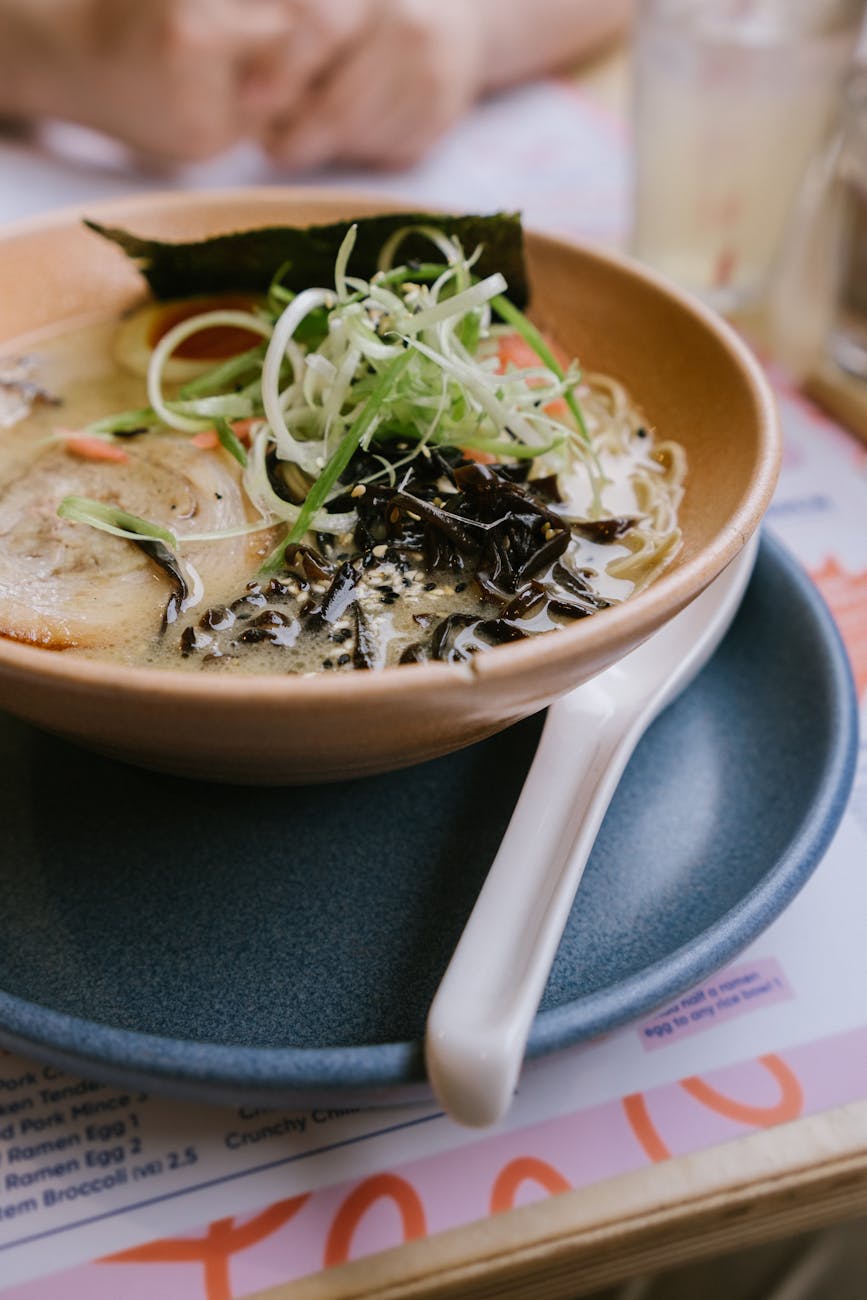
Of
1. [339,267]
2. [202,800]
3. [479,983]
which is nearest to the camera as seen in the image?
[479,983]

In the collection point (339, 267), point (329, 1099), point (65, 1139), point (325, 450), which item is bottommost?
point (65, 1139)

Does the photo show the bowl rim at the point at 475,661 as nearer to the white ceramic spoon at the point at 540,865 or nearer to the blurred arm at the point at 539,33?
the white ceramic spoon at the point at 540,865

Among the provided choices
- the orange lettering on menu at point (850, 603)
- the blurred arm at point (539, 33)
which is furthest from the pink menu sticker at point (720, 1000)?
the blurred arm at point (539, 33)

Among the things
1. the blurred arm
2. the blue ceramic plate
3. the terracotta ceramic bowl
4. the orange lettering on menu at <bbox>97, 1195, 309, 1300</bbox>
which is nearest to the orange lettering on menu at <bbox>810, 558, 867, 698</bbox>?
the blue ceramic plate

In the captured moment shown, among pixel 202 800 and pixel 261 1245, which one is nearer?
pixel 261 1245

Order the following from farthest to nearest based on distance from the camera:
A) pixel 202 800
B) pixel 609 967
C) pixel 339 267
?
pixel 339 267 → pixel 202 800 → pixel 609 967

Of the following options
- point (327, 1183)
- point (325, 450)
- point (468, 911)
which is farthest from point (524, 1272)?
point (325, 450)

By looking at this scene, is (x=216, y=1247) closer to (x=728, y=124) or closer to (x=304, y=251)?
(x=304, y=251)

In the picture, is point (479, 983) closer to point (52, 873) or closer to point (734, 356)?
point (52, 873)
